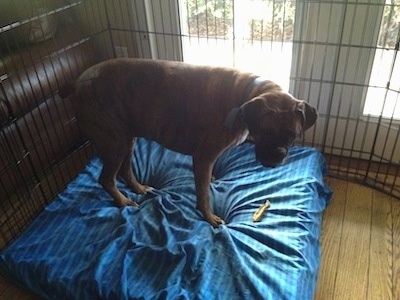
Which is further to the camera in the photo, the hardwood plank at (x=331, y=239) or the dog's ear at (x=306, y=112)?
the hardwood plank at (x=331, y=239)

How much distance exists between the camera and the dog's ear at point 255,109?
49.8 inches

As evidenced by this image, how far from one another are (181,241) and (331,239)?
0.66 meters

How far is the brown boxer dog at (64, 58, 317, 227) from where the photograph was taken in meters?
1.45

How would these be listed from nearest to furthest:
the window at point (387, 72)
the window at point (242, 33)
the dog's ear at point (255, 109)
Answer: the dog's ear at point (255, 109), the window at point (387, 72), the window at point (242, 33)

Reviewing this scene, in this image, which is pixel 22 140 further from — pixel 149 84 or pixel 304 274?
pixel 304 274

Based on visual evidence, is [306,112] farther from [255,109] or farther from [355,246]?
[355,246]

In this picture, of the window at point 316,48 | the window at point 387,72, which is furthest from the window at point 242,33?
the window at point 387,72

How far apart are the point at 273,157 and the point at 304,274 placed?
1.40 feet

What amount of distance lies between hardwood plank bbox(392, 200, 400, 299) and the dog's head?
0.68 meters

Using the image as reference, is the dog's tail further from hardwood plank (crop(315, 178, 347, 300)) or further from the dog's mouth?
hardwood plank (crop(315, 178, 347, 300))

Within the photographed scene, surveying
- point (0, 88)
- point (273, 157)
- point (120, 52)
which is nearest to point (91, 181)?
point (0, 88)

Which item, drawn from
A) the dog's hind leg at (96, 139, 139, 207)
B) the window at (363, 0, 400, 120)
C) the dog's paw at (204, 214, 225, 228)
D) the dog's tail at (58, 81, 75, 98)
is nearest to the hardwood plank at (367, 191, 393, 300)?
the window at (363, 0, 400, 120)

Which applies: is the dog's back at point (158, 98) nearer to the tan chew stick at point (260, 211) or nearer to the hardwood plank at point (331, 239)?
the tan chew stick at point (260, 211)

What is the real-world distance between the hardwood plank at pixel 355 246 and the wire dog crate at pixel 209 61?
13 centimetres
